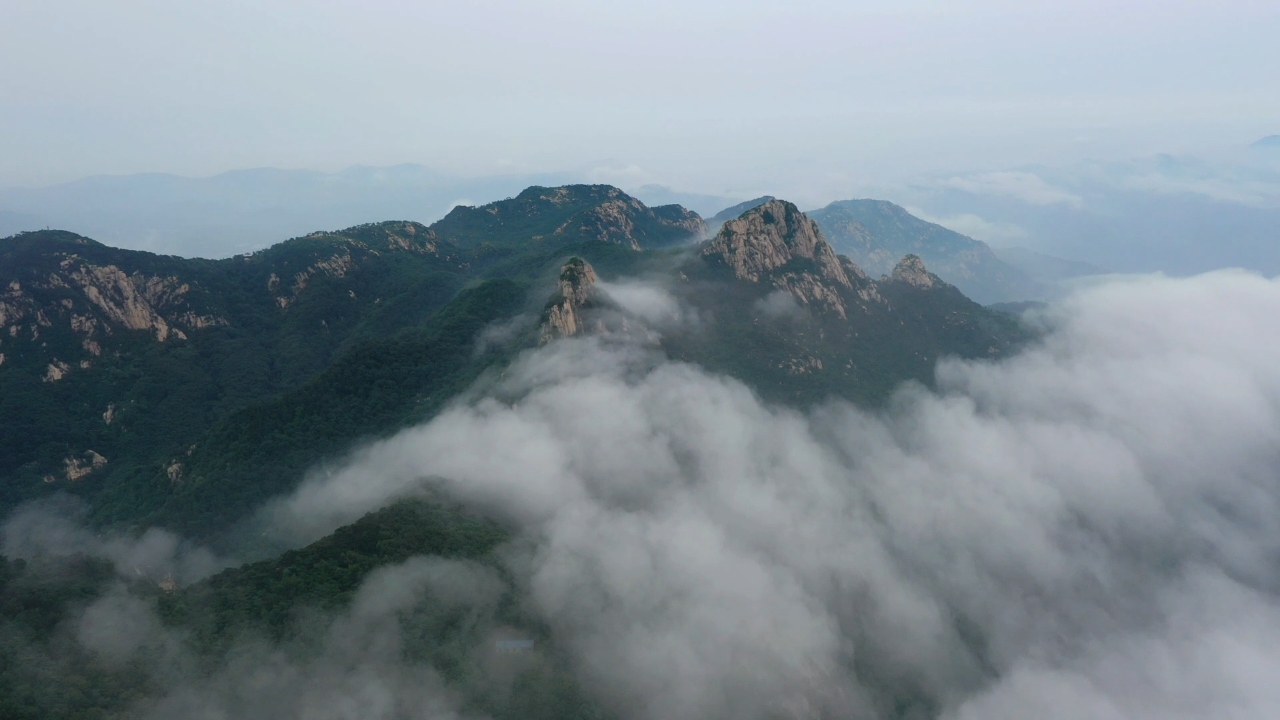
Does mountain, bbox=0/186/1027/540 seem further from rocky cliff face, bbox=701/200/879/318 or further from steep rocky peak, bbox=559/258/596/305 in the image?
rocky cliff face, bbox=701/200/879/318

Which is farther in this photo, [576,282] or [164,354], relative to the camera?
[576,282]

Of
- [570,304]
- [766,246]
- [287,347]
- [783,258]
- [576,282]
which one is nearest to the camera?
[570,304]

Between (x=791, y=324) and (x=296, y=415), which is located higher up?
(x=791, y=324)

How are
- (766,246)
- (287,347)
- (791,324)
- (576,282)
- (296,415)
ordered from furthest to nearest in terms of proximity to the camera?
(766,246) → (791,324) → (287,347) → (576,282) → (296,415)

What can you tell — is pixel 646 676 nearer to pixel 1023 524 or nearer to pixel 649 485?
pixel 649 485

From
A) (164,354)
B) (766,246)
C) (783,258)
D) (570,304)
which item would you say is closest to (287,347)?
(164,354)

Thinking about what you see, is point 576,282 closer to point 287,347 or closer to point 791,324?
point 791,324

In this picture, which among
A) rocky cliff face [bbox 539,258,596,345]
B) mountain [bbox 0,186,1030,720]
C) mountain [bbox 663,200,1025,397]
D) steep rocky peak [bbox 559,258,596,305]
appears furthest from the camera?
mountain [bbox 663,200,1025,397]

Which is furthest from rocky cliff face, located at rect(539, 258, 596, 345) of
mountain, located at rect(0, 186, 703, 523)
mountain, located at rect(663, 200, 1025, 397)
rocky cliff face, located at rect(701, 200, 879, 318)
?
rocky cliff face, located at rect(701, 200, 879, 318)
